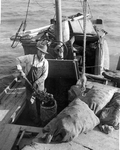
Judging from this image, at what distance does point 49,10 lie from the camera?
27531mm

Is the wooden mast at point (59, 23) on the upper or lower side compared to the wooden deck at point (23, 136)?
upper

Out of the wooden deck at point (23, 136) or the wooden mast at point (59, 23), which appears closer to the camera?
the wooden deck at point (23, 136)

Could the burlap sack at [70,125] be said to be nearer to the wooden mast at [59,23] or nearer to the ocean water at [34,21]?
the wooden mast at [59,23]

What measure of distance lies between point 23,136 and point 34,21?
66.5ft

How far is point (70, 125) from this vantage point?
3.34 metres

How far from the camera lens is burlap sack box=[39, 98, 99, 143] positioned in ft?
10.8

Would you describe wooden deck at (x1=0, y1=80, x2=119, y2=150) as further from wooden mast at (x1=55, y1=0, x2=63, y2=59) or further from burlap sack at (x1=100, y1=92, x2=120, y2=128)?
wooden mast at (x1=55, y1=0, x2=63, y2=59)

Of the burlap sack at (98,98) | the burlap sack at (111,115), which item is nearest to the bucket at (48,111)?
the burlap sack at (98,98)

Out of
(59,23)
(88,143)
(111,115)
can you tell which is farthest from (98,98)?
(59,23)

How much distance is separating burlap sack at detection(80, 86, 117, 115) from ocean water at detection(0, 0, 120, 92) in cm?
590

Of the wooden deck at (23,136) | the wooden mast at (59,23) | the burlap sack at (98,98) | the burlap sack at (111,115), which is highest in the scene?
the wooden mast at (59,23)

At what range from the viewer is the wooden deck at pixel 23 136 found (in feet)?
10.9

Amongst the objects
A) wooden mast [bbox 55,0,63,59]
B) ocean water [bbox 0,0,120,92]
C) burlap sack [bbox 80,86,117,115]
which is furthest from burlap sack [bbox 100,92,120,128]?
ocean water [bbox 0,0,120,92]

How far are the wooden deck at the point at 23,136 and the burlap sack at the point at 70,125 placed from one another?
111 mm
